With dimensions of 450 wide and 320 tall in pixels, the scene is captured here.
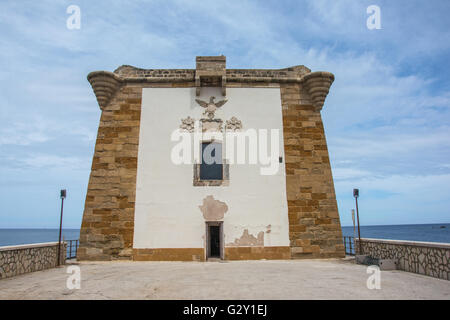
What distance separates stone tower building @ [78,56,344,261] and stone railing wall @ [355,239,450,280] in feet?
6.14

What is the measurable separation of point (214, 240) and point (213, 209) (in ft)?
4.65

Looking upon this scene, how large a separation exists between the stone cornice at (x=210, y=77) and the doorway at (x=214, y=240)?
4860 mm

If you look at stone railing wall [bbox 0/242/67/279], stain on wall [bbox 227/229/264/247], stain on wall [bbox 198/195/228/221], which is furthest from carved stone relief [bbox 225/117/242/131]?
stone railing wall [bbox 0/242/67/279]

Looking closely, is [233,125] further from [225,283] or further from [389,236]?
[389,236]

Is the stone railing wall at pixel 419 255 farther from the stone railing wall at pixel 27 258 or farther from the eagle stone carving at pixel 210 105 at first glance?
the stone railing wall at pixel 27 258

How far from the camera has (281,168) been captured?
36.7ft

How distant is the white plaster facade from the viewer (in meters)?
10.6

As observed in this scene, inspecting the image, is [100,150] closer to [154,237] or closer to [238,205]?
[154,237]

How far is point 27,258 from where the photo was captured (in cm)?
826

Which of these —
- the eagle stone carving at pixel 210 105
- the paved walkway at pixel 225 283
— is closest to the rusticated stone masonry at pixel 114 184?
the paved walkway at pixel 225 283
